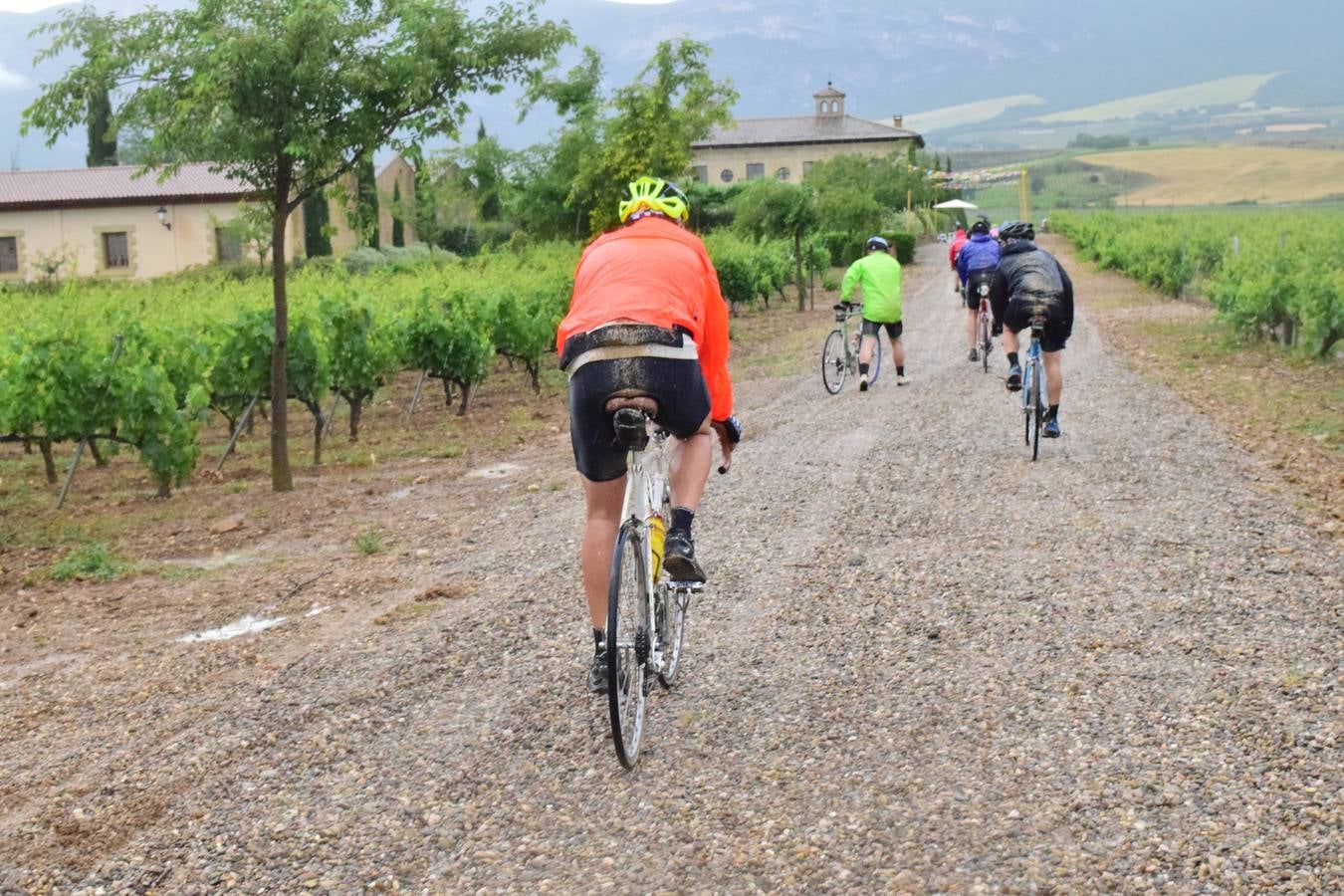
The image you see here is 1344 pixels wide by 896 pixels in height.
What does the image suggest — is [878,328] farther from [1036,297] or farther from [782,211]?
[782,211]

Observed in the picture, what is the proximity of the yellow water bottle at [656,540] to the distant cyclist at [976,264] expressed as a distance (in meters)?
13.5

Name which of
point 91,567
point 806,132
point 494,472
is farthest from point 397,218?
point 806,132

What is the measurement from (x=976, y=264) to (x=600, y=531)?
14271 millimetres

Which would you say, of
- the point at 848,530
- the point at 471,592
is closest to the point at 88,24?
the point at 471,592

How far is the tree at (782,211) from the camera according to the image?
35.6 m

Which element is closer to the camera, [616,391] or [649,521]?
[616,391]

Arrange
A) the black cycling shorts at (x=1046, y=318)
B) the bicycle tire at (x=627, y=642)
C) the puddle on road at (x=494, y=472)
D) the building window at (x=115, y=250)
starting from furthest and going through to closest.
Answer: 1. the building window at (x=115, y=250)
2. the puddle on road at (x=494, y=472)
3. the black cycling shorts at (x=1046, y=318)
4. the bicycle tire at (x=627, y=642)

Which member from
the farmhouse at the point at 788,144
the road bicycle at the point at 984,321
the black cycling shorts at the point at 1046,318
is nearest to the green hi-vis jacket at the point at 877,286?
the road bicycle at the point at 984,321

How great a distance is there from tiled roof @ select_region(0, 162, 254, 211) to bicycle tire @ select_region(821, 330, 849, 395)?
3792 centimetres

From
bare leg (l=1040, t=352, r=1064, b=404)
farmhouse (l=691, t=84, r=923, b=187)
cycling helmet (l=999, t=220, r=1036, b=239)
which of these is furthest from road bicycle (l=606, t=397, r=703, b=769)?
farmhouse (l=691, t=84, r=923, b=187)

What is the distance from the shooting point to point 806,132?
108375mm

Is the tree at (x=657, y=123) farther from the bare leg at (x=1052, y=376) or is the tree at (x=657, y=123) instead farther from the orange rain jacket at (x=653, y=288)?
the orange rain jacket at (x=653, y=288)

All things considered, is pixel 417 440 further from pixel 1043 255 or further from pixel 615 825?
pixel 615 825

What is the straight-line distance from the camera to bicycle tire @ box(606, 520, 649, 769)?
4340mm
